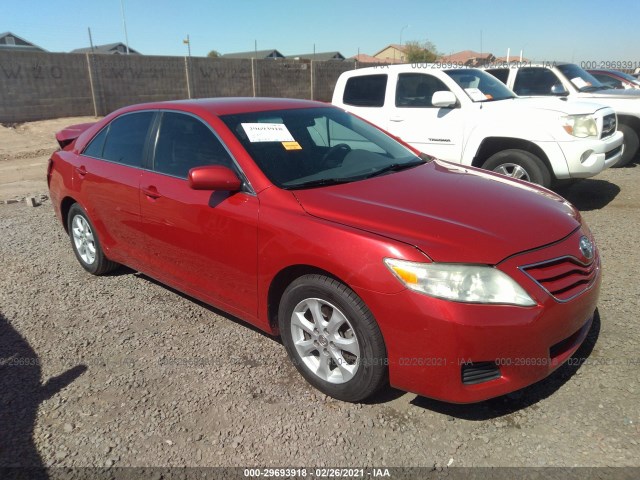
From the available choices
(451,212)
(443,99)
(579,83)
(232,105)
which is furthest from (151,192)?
(579,83)

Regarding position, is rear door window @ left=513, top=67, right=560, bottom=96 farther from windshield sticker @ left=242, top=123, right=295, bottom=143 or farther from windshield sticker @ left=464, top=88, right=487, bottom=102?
windshield sticker @ left=242, top=123, right=295, bottom=143

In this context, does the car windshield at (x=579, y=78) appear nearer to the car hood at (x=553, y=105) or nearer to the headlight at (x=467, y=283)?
the car hood at (x=553, y=105)

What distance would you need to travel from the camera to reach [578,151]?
236 inches

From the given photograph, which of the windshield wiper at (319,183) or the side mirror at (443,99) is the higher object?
the side mirror at (443,99)

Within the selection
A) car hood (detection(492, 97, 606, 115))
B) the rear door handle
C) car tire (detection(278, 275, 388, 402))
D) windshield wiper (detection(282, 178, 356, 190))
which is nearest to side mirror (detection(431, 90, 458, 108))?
car hood (detection(492, 97, 606, 115))

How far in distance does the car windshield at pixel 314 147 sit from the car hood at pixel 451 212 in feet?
0.60

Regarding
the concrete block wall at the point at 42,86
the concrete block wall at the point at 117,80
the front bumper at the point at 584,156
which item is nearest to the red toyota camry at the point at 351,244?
the front bumper at the point at 584,156

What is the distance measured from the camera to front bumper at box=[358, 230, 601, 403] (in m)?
2.27

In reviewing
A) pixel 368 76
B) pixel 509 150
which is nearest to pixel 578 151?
pixel 509 150

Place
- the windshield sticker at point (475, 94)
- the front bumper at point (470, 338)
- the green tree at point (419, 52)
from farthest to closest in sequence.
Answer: the green tree at point (419, 52) < the windshield sticker at point (475, 94) < the front bumper at point (470, 338)

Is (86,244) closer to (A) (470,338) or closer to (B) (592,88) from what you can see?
(A) (470,338)

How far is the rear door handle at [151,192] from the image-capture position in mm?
3609

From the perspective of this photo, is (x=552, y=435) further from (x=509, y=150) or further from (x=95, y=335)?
(x=509, y=150)

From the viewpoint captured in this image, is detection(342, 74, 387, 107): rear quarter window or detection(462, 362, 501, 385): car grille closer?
detection(462, 362, 501, 385): car grille
